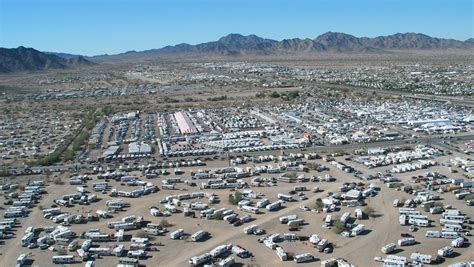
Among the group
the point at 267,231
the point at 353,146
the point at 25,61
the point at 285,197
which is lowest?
the point at 267,231

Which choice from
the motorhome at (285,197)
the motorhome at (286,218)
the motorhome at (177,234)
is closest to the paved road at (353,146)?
the motorhome at (285,197)

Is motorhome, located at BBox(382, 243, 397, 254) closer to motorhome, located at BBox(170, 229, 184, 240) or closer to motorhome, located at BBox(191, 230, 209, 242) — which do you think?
motorhome, located at BBox(191, 230, 209, 242)

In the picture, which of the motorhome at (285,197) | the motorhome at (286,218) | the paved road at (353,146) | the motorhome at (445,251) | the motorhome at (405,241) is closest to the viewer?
the motorhome at (445,251)

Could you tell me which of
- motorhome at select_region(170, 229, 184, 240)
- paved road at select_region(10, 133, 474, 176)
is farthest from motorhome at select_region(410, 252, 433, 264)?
paved road at select_region(10, 133, 474, 176)

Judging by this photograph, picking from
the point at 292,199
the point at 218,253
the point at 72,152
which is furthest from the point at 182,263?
the point at 72,152

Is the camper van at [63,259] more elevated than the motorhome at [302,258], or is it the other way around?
the motorhome at [302,258]

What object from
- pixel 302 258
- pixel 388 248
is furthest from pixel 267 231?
pixel 388 248

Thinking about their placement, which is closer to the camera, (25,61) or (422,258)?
(422,258)

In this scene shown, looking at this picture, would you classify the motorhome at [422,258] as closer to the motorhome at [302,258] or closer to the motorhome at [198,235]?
the motorhome at [302,258]

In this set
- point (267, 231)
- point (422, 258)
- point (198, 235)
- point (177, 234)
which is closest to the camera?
point (422, 258)

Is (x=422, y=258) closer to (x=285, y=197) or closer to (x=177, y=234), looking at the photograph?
(x=285, y=197)

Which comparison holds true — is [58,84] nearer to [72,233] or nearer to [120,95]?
[120,95]

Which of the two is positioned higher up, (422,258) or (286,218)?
(286,218)
